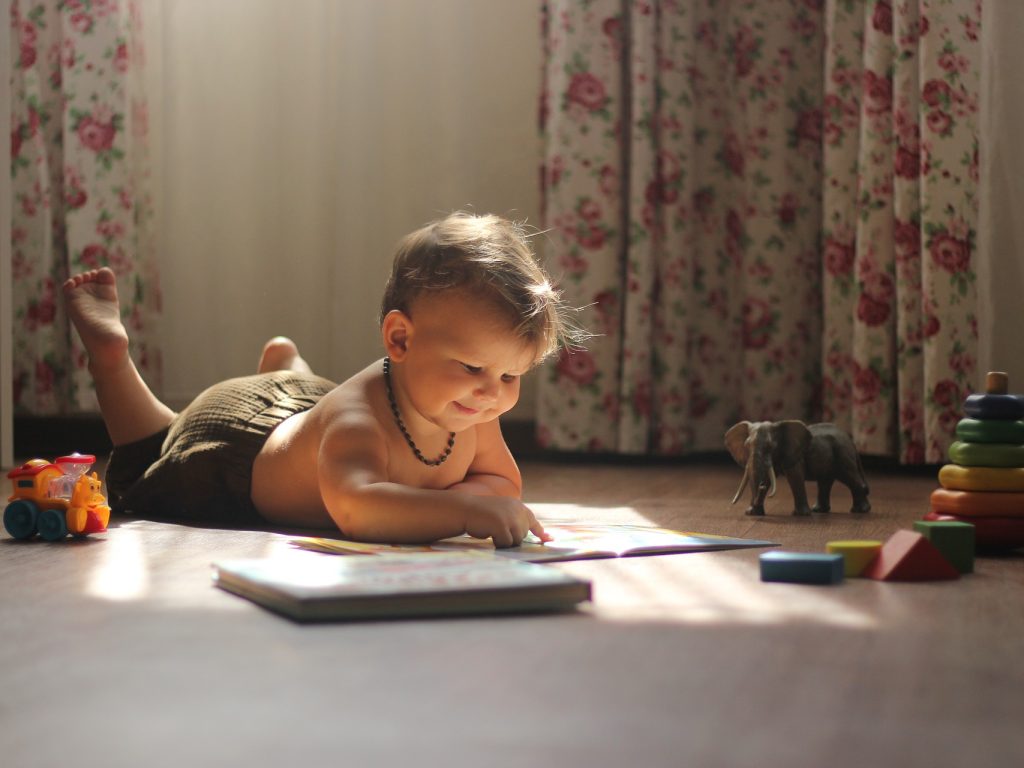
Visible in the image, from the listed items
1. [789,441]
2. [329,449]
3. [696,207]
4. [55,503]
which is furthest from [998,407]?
[696,207]

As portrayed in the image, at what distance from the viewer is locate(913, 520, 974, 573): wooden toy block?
116 centimetres

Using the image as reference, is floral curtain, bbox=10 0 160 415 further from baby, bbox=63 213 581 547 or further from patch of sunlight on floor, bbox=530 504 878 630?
patch of sunlight on floor, bbox=530 504 878 630

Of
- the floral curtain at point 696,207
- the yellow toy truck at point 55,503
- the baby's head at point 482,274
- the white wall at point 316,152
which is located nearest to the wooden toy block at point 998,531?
the baby's head at point 482,274

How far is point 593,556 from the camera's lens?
1226 millimetres

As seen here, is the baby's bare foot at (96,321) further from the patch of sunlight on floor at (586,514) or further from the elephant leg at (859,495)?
the elephant leg at (859,495)

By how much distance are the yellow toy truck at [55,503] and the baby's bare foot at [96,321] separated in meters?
0.36

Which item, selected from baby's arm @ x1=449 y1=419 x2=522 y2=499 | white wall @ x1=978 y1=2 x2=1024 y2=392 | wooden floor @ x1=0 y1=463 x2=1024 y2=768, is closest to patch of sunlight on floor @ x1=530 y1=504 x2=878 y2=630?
wooden floor @ x1=0 y1=463 x2=1024 y2=768

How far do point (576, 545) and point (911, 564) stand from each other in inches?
13.4

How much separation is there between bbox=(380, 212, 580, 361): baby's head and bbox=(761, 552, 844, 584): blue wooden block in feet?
1.30

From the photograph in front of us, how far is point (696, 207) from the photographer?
2.72 meters

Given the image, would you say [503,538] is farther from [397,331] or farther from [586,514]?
[586,514]

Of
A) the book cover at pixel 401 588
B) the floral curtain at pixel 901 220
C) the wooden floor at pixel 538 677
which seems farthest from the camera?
the floral curtain at pixel 901 220

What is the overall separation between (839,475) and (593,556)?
1.99ft

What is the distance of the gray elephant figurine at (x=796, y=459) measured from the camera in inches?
64.4
